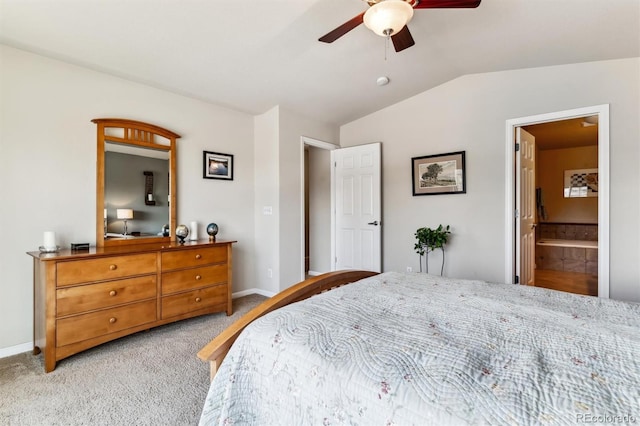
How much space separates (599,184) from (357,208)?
268 centimetres

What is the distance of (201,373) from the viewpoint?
83.5 inches

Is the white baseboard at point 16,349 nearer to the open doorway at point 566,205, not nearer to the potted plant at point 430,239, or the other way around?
the potted plant at point 430,239

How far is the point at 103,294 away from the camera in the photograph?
2389mm

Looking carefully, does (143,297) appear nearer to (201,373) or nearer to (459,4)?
(201,373)

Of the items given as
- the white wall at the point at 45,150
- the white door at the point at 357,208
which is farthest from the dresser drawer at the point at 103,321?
the white door at the point at 357,208

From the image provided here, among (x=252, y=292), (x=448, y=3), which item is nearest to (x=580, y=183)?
(x=448, y=3)

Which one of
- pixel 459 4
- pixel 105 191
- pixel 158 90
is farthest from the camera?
pixel 158 90

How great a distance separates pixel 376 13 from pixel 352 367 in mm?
1801

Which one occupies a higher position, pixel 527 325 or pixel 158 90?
pixel 158 90

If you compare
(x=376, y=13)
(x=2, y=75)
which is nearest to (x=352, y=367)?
(x=376, y=13)

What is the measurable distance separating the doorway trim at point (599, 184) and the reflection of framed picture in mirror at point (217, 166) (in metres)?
3.27

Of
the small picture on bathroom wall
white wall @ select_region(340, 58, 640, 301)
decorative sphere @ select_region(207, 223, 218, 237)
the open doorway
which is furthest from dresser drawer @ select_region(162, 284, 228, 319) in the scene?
the small picture on bathroom wall

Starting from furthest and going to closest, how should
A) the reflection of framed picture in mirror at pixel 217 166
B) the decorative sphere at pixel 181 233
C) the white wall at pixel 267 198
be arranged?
the white wall at pixel 267 198 < the reflection of framed picture in mirror at pixel 217 166 < the decorative sphere at pixel 181 233

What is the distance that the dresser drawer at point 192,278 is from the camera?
2775 mm
